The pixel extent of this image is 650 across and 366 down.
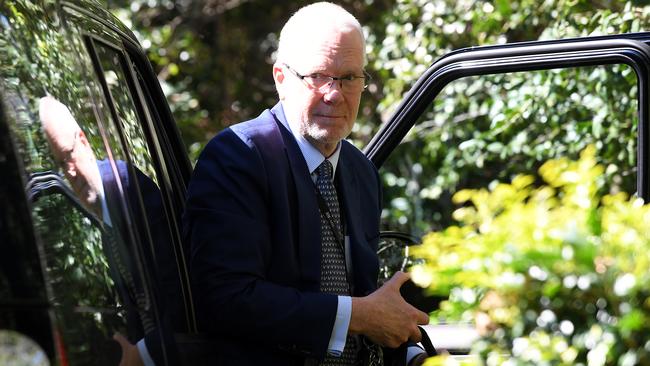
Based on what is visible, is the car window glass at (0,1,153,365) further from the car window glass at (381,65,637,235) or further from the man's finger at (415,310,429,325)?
the car window glass at (381,65,637,235)

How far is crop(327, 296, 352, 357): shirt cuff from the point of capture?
300cm

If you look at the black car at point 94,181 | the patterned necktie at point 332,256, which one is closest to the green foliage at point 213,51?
the black car at point 94,181

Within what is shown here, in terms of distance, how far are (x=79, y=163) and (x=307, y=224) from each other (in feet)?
2.35

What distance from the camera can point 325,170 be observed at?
330 centimetres

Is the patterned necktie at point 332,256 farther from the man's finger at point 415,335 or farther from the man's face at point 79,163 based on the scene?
the man's face at point 79,163

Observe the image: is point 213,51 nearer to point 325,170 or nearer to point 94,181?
point 325,170

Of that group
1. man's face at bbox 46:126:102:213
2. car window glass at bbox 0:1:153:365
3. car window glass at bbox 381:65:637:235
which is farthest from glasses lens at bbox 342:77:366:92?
car window glass at bbox 381:65:637:235

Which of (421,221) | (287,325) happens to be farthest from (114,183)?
(421,221)

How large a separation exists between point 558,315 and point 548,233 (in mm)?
119

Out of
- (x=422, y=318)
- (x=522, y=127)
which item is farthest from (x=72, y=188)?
(x=522, y=127)

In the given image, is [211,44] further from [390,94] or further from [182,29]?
[390,94]

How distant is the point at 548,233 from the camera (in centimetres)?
192

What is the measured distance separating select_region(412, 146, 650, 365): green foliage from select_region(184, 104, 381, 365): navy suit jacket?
0.96 metres

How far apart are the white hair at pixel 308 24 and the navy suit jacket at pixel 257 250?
0.25 metres
